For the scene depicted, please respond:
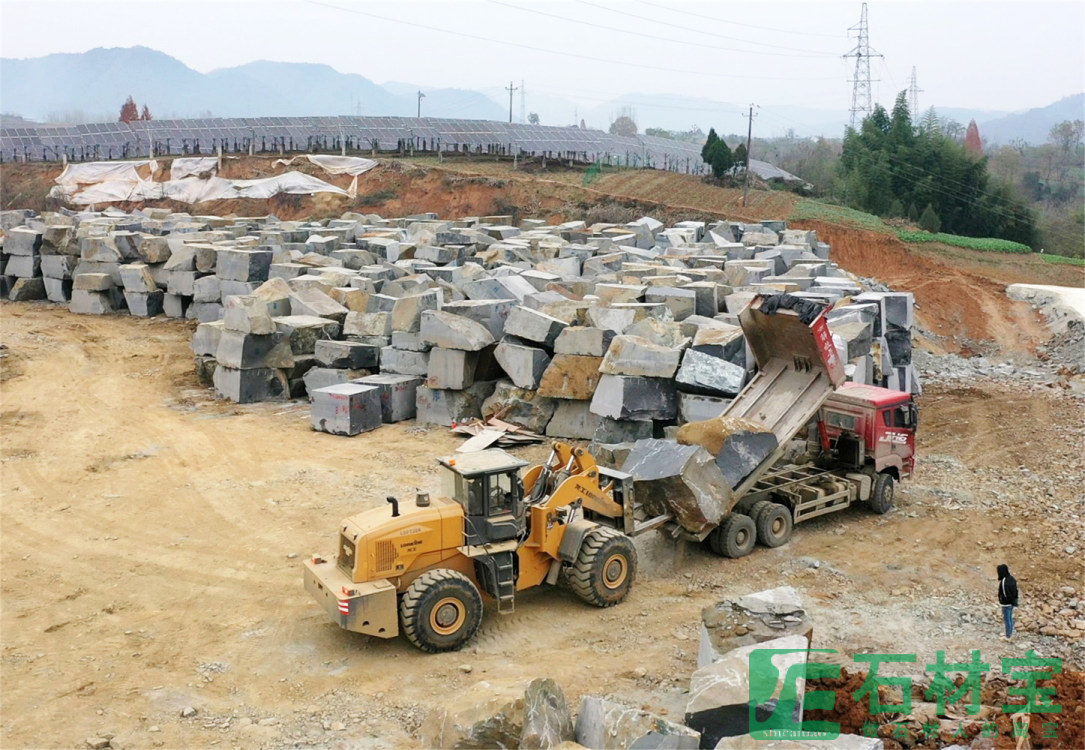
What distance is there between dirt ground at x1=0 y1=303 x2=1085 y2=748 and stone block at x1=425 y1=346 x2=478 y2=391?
80 centimetres

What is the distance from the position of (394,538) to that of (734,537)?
3.68 metres

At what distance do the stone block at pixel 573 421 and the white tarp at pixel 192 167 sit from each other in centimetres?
3705

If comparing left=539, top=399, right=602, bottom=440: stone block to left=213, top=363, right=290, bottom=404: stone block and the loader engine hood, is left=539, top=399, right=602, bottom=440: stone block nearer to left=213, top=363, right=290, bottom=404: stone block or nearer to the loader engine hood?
left=213, top=363, right=290, bottom=404: stone block

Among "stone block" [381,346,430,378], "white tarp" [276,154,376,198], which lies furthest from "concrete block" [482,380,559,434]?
"white tarp" [276,154,376,198]

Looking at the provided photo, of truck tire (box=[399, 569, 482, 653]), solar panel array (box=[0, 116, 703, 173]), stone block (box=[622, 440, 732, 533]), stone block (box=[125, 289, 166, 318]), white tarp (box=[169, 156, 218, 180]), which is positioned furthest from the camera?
solar panel array (box=[0, 116, 703, 173])

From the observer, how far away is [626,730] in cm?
584

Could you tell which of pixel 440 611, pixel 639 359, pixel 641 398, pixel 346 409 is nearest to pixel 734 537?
pixel 641 398

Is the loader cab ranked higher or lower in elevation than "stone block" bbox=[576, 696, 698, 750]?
higher

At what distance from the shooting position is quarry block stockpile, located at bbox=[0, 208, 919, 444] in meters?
12.5

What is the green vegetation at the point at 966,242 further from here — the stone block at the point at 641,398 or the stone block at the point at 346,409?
the stone block at the point at 346,409

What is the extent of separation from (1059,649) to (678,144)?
57.1 m

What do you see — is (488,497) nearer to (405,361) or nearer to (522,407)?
(522,407)

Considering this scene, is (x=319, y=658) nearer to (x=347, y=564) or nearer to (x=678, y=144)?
(x=347, y=564)

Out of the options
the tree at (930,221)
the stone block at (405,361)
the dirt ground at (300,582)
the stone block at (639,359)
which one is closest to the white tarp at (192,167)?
the tree at (930,221)
